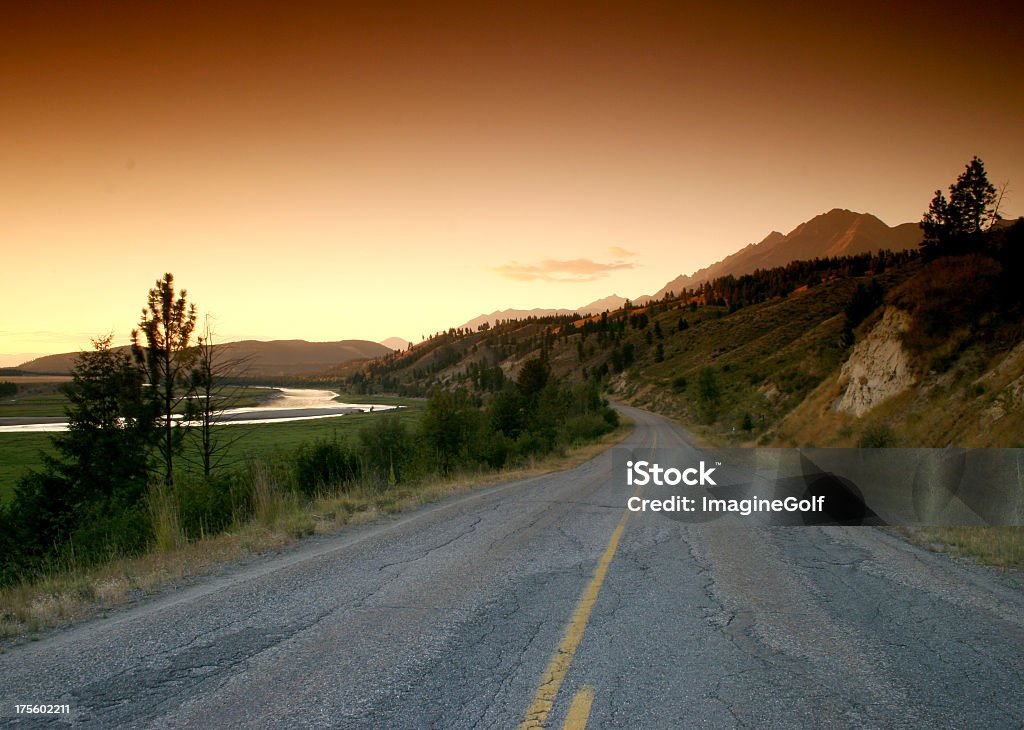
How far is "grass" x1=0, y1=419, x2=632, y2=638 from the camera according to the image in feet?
17.9

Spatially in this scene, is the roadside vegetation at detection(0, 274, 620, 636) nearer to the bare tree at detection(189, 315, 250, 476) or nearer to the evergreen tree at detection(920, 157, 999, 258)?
the bare tree at detection(189, 315, 250, 476)

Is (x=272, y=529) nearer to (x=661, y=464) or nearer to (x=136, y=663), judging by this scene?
(x=136, y=663)

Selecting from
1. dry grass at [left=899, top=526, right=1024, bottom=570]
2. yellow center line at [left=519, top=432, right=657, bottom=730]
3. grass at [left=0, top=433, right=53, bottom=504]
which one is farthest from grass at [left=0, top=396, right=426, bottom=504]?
yellow center line at [left=519, top=432, right=657, bottom=730]

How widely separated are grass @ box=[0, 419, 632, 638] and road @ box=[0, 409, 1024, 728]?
0.48 meters

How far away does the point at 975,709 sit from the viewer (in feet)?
11.5

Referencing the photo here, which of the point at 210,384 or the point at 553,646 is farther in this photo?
the point at 210,384

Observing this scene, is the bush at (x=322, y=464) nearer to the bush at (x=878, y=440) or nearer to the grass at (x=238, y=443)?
the grass at (x=238, y=443)

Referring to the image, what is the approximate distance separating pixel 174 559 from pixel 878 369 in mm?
Answer: 30082

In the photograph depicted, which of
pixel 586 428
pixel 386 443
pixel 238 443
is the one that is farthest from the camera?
pixel 238 443

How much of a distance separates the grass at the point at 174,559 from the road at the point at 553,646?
48 cm

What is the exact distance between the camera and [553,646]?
4.50 meters

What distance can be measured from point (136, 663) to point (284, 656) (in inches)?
43.2

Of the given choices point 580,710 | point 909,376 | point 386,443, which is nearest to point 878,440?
point 909,376

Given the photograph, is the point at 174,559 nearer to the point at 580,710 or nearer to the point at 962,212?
the point at 580,710
